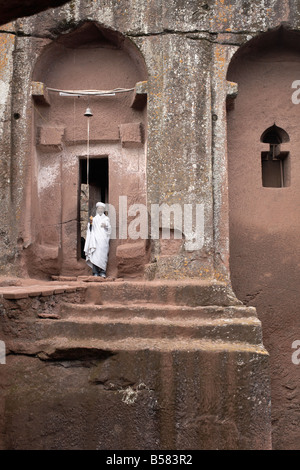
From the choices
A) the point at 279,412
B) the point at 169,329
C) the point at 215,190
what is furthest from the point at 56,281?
the point at 279,412

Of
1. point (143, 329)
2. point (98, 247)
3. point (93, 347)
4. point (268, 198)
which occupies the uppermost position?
point (268, 198)

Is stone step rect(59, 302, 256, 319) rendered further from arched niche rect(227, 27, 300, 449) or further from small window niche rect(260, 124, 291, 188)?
small window niche rect(260, 124, 291, 188)

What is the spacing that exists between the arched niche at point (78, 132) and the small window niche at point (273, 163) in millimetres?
1981

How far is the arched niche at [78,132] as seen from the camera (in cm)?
667

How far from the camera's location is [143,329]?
4.73 meters

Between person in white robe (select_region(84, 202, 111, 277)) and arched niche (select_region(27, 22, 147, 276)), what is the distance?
0.13m

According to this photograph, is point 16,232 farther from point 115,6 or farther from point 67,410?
point 115,6

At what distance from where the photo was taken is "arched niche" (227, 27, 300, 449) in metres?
6.56

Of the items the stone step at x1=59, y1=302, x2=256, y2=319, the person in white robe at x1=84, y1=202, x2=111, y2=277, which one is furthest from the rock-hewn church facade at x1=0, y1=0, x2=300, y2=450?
the person in white robe at x1=84, y1=202, x2=111, y2=277

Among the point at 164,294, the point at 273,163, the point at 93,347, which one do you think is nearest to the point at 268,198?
the point at 273,163

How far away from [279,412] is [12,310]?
4131 millimetres

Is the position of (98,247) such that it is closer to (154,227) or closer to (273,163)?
(154,227)

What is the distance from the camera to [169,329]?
473 centimetres

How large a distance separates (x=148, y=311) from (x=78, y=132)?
10.7 ft
